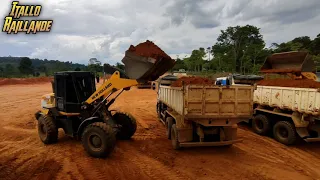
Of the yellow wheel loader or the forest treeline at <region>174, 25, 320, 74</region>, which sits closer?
the yellow wheel loader

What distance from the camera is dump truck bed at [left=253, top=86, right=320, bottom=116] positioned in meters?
8.12

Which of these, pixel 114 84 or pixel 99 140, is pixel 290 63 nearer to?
pixel 114 84

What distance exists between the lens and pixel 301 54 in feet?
37.2

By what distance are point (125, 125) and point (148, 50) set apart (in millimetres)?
3174

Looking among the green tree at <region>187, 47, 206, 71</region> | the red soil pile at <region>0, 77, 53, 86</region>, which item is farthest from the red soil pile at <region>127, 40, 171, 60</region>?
the green tree at <region>187, 47, 206, 71</region>

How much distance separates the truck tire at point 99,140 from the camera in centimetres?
696

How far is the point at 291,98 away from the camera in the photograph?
29.7 feet

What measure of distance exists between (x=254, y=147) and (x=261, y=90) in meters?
3.06

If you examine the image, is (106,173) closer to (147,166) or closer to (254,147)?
(147,166)

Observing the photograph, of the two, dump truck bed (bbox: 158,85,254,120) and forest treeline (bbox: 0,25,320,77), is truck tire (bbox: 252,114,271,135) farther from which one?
forest treeline (bbox: 0,25,320,77)

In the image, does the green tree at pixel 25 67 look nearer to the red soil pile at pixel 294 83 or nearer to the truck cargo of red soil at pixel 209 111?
the red soil pile at pixel 294 83

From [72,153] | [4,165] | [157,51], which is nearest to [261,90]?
[157,51]

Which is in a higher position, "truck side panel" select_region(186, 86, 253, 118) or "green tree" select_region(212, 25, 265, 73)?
"green tree" select_region(212, 25, 265, 73)

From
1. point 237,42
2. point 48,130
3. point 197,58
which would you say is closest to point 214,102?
point 48,130
